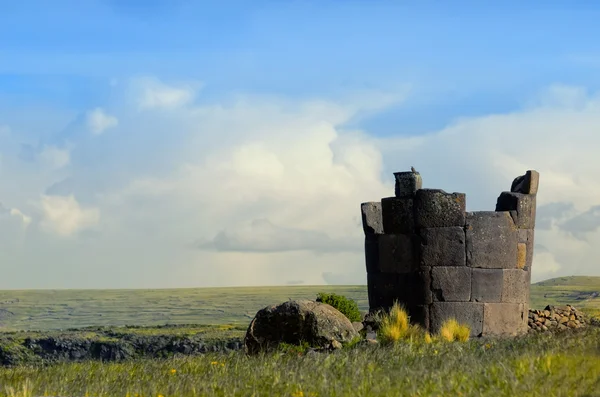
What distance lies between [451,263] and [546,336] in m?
6.06

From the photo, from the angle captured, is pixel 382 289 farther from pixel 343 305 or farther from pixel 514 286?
pixel 514 286

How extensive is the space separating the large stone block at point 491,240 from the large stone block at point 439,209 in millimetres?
309

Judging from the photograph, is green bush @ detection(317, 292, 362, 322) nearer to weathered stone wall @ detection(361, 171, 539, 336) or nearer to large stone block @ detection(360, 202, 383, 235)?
weathered stone wall @ detection(361, 171, 539, 336)

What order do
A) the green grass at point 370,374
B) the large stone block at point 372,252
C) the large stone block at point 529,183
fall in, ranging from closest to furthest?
the green grass at point 370,374, the large stone block at point 372,252, the large stone block at point 529,183

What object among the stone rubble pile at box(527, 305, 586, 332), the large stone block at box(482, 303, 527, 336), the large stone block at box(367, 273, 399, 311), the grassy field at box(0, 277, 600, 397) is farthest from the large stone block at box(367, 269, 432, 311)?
the grassy field at box(0, 277, 600, 397)

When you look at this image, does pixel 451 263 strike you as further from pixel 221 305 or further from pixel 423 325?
pixel 221 305

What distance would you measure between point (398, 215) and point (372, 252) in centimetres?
159

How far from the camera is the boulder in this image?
65.2 feet

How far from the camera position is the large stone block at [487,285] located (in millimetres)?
22828

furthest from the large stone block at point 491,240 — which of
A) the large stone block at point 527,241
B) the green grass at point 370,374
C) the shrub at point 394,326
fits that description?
the green grass at point 370,374

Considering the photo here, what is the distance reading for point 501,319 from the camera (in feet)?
76.2

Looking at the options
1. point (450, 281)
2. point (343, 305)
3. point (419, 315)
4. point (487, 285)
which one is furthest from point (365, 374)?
point (343, 305)

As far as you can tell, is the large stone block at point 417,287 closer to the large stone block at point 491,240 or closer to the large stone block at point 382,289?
the large stone block at point 382,289

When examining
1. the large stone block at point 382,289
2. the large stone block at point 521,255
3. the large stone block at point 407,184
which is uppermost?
the large stone block at point 407,184
